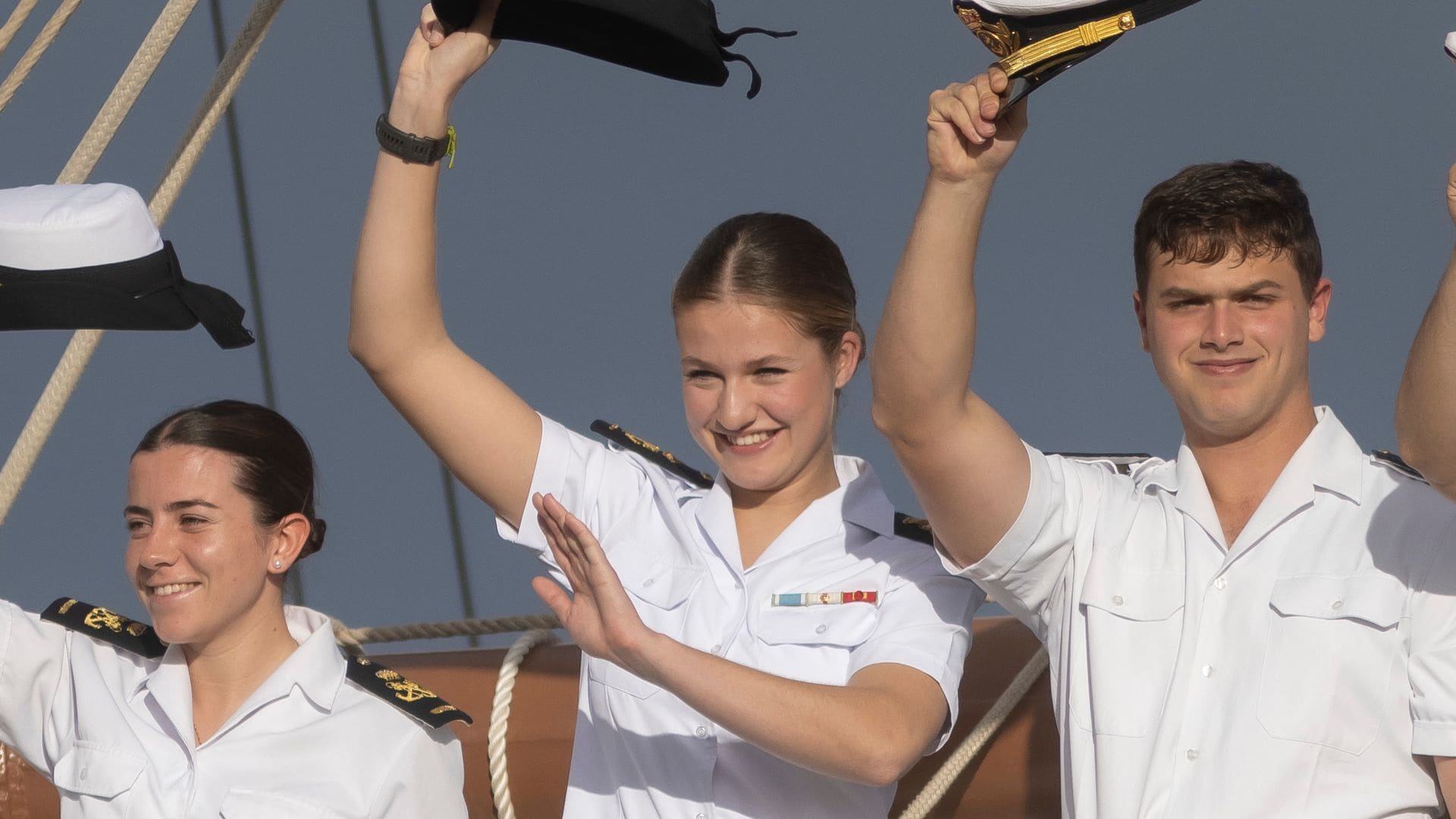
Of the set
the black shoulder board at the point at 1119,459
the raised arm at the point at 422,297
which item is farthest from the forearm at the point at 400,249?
the black shoulder board at the point at 1119,459

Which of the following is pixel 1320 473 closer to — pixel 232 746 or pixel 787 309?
pixel 787 309

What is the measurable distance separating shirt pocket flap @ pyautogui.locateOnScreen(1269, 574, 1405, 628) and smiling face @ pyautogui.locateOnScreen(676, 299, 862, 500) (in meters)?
0.45

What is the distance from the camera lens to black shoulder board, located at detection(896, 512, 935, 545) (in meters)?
1.71

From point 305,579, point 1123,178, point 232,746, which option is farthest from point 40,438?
point 1123,178

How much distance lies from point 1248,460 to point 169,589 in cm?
100

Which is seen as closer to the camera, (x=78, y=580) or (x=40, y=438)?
(x=40, y=438)

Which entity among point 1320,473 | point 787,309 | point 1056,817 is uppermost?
point 787,309

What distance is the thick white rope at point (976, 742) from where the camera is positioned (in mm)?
1720

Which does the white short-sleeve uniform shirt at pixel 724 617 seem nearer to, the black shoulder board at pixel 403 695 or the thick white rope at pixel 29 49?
the black shoulder board at pixel 403 695

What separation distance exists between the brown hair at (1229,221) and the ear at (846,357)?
0.96 feet

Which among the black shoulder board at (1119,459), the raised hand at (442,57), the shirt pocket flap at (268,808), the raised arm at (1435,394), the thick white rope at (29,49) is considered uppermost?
the thick white rope at (29,49)

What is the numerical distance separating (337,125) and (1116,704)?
2276 millimetres

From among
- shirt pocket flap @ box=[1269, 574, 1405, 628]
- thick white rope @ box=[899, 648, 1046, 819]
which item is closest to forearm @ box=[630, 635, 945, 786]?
thick white rope @ box=[899, 648, 1046, 819]

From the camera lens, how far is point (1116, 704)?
4.85ft
